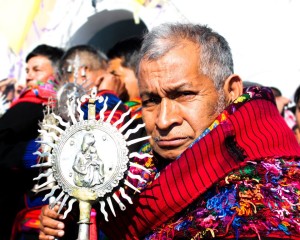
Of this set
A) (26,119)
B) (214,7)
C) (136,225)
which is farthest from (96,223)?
(214,7)

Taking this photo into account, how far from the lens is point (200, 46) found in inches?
97.7

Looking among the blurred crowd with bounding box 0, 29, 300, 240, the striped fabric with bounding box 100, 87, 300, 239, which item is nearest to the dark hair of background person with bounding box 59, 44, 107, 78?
the blurred crowd with bounding box 0, 29, 300, 240

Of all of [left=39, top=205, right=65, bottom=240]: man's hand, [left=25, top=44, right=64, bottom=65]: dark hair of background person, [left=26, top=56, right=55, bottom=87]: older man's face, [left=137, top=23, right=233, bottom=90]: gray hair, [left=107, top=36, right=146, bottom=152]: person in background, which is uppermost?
[left=25, top=44, right=64, bottom=65]: dark hair of background person

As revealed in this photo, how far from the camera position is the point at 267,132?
2385mm

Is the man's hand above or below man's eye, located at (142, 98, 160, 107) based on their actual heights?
below

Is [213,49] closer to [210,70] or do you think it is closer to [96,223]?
[210,70]

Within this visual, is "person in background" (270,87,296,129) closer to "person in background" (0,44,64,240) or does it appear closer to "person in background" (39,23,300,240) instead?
"person in background" (0,44,64,240)

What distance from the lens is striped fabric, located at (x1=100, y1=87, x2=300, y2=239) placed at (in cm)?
227

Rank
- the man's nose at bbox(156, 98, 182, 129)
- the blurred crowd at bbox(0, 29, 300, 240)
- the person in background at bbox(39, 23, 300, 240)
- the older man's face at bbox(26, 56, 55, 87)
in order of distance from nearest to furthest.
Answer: the person in background at bbox(39, 23, 300, 240), the man's nose at bbox(156, 98, 182, 129), the blurred crowd at bbox(0, 29, 300, 240), the older man's face at bbox(26, 56, 55, 87)

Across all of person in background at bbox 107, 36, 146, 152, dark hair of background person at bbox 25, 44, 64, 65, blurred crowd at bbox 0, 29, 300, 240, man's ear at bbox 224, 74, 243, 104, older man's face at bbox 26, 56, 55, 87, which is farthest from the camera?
dark hair of background person at bbox 25, 44, 64, 65

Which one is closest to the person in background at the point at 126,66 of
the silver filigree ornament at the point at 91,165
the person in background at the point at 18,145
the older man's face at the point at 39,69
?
the person in background at the point at 18,145

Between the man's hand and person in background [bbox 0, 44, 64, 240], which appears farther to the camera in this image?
person in background [bbox 0, 44, 64, 240]

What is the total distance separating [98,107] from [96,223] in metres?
1.02

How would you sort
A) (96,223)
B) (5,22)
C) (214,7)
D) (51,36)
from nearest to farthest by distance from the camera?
1. (96,223)
2. (214,7)
3. (51,36)
4. (5,22)
